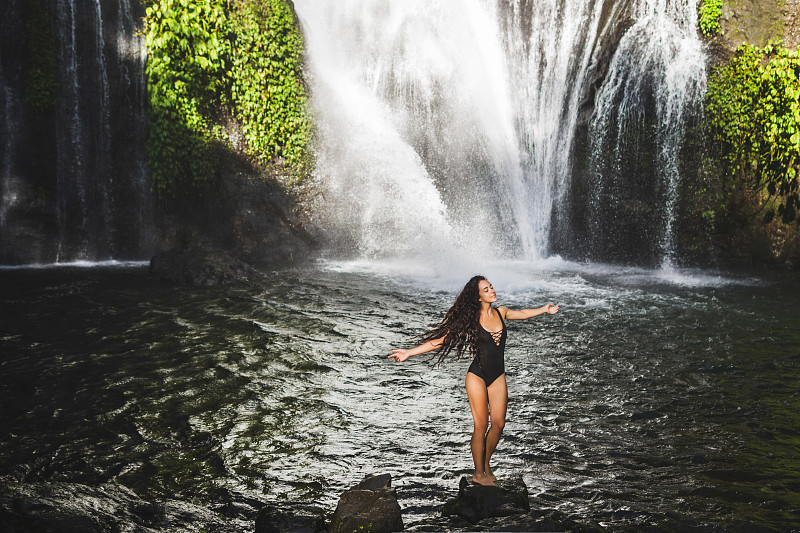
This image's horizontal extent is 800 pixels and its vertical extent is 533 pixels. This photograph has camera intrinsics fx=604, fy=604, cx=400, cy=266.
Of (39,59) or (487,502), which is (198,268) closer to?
(39,59)

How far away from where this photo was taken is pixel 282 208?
15977mm

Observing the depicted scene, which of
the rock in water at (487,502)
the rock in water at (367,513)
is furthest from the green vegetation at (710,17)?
the rock in water at (367,513)

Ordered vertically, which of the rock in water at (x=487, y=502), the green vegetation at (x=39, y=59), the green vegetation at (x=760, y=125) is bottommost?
the rock in water at (x=487, y=502)

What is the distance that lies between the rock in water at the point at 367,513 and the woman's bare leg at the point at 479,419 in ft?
2.28

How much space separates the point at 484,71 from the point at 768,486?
50.1ft

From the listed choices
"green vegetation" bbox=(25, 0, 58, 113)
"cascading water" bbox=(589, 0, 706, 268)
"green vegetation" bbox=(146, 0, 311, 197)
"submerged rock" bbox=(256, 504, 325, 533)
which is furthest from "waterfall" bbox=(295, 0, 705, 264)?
"submerged rock" bbox=(256, 504, 325, 533)

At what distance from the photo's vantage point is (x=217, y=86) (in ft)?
51.3

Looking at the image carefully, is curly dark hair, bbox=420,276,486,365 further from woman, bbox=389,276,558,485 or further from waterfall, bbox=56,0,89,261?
waterfall, bbox=56,0,89,261

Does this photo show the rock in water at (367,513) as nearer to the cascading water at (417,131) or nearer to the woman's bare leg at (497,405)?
the woman's bare leg at (497,405)

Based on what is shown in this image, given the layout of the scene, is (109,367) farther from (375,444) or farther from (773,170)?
(773,170)

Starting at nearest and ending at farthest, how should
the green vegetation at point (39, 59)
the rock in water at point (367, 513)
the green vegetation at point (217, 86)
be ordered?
1. the rock in water at point (367, 513)
2. the green vegetation at point (39, 59)
3. the green vegetation at point (217, 86)

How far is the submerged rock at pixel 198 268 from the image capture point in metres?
11.9

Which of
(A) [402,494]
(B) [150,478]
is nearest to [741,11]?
(A) [402,494]

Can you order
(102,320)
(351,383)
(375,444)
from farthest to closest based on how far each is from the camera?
(102,320), (351,383), (375,444)
